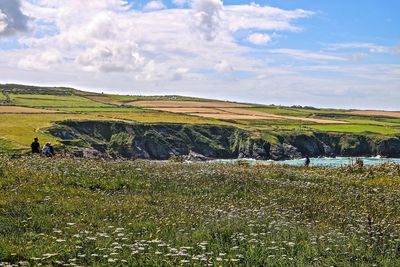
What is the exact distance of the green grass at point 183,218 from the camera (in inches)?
460

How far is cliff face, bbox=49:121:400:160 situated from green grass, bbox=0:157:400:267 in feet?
279

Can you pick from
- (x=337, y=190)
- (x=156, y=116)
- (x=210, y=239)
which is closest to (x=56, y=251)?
(x=210, y=239)

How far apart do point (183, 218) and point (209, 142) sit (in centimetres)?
11039

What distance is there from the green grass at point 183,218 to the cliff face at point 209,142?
3343 inches

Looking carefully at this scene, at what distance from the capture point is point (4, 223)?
13812 millimetres

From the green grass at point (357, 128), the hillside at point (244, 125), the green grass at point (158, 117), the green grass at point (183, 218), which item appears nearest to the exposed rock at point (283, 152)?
the hillside at point (244, 125)

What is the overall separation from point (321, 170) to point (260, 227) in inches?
784

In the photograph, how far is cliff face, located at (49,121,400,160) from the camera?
113688 millimetres

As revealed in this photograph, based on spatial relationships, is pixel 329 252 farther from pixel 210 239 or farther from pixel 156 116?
pixel 156 116

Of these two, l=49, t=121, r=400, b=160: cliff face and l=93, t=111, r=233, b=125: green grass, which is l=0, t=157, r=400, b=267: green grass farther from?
l=93, t=111, r=233, b=125: green grass

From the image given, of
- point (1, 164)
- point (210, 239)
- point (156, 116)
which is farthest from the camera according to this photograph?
point (156, 116)

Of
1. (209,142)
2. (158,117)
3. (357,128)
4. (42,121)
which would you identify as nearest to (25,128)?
(42,121)

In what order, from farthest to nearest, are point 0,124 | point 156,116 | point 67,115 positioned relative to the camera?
point 156,116 → point 67,115 → point 0,124

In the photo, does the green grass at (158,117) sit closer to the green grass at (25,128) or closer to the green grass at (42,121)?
the green grass at (42,121)
